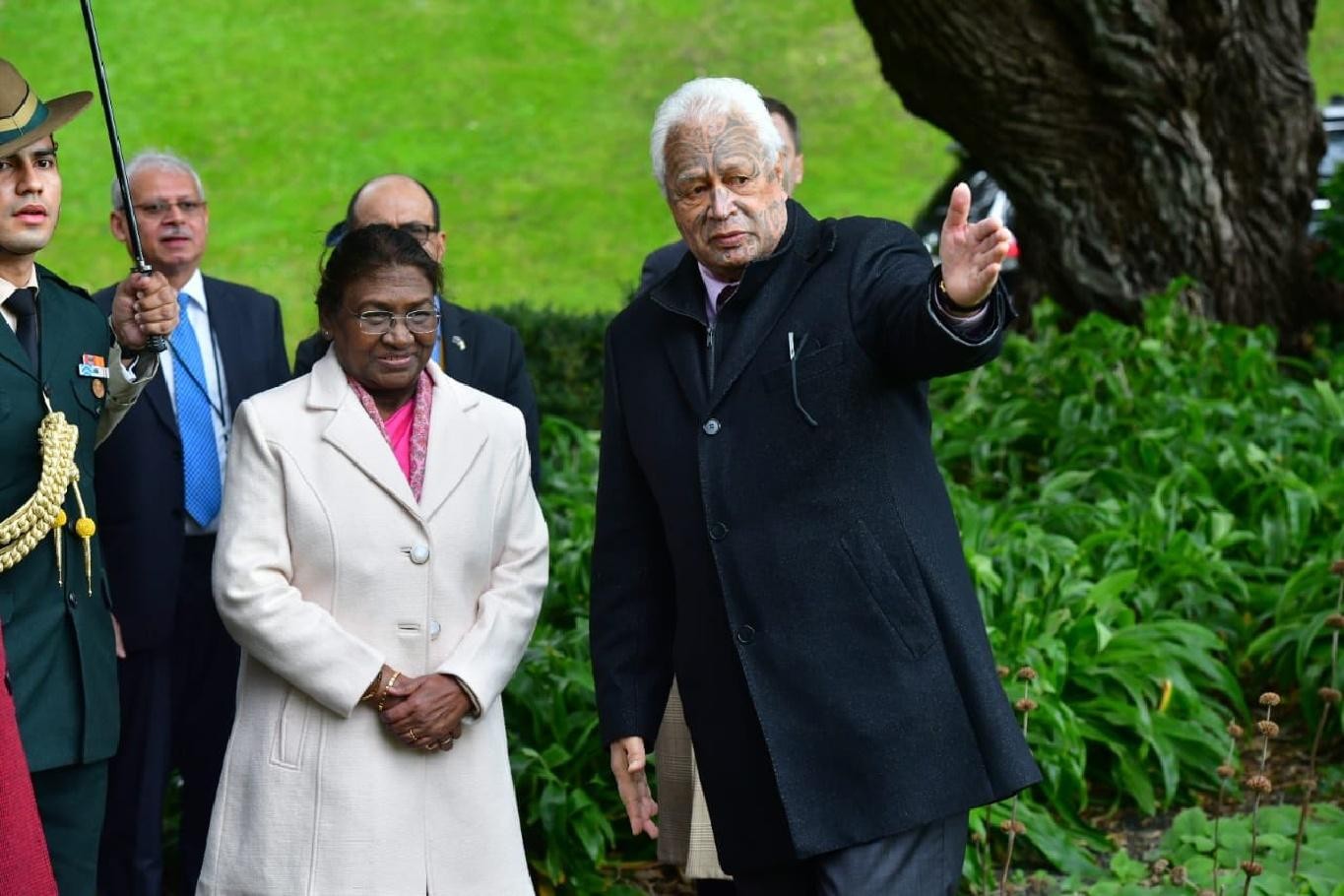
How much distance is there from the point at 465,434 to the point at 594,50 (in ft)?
66.4

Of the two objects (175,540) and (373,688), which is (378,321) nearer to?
(373,688)

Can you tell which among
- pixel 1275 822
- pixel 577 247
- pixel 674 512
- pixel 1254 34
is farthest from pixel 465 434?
pixel 577 247

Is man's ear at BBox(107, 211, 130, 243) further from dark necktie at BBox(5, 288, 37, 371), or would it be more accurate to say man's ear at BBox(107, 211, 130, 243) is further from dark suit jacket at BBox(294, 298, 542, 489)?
dark necktie at BBox(5, 288, 37, 371)

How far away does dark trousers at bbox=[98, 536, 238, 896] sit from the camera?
15.9 feet

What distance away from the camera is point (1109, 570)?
20.6 ft

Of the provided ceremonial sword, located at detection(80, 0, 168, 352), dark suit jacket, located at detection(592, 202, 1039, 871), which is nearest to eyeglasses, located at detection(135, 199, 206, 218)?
ceremonial sword, located at detection(80, 0, 168, 352)

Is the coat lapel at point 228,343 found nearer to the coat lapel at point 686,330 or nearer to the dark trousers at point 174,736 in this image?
the dark trousers at point 174,736

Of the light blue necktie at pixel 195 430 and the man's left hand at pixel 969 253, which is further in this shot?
the light blue necktie at pixel 195 430

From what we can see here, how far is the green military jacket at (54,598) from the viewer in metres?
3.61

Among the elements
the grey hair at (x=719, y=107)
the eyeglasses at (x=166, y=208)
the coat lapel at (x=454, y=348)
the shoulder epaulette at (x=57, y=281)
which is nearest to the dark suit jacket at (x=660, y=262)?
the coat lapel at (x=454, y=348)

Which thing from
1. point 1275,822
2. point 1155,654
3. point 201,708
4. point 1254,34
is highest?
point 1254,34

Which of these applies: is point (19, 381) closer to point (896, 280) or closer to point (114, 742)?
point (114, 742)

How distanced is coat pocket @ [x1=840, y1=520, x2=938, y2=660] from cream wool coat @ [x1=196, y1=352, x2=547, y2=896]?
0.91 m

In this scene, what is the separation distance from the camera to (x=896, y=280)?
330cm
